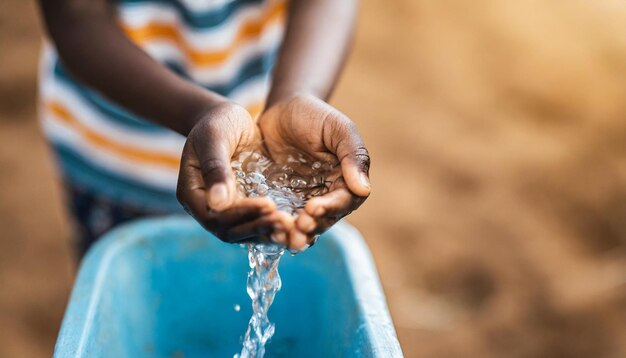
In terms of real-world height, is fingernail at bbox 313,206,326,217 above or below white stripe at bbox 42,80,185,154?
above

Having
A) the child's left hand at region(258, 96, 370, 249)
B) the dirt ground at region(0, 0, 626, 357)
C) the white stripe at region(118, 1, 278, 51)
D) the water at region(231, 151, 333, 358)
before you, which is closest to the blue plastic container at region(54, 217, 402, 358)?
the water at region(231, 151, 333, 358)

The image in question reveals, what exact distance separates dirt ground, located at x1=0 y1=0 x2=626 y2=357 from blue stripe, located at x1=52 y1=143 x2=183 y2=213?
2.88 ft

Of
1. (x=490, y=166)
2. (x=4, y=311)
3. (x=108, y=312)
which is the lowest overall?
(x=4, y=311)

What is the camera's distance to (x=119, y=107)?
110 cm

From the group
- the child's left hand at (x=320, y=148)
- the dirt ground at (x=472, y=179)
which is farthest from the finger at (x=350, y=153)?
the dirt ground at (x=472, y=179)

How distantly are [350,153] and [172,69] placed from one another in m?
0.49

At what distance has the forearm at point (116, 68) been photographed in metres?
0.92

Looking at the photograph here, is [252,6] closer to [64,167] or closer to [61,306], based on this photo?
[64,167]

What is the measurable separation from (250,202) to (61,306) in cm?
152

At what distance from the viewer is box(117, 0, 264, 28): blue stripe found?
1.08m

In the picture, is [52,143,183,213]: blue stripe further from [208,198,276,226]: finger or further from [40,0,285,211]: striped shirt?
[208,198,276,226]: finger

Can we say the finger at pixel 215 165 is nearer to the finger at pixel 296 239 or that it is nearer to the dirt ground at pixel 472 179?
the finger at pixel 296 239

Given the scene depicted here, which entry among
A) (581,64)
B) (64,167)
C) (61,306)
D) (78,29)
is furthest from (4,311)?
(581,64)

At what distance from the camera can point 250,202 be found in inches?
26.8
